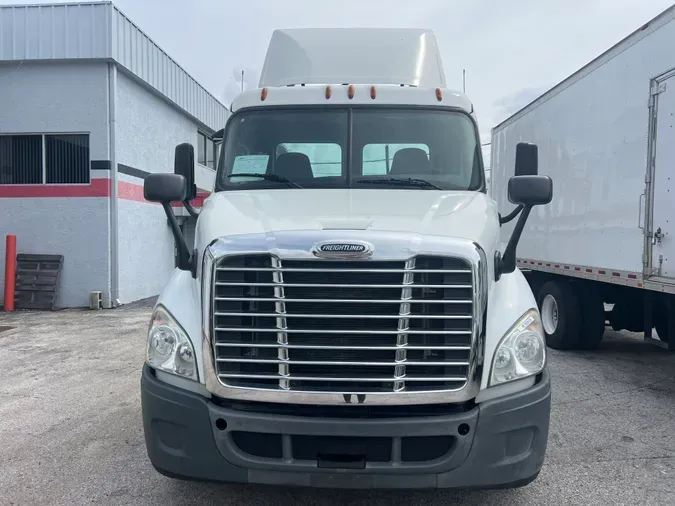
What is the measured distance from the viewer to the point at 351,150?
4.11m

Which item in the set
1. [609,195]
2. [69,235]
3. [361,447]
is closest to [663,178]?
[609,195]

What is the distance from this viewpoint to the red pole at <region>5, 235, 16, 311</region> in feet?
36.9

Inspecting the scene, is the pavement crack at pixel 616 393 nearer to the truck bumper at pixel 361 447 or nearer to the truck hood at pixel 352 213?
the truck hood at pixel 352 213

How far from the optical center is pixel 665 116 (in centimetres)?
521

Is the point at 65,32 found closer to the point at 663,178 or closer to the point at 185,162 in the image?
the point at 185,162

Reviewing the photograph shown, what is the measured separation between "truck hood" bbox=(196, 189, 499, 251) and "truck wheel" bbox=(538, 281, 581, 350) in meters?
4.22

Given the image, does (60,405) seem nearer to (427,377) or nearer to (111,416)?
(111,416)

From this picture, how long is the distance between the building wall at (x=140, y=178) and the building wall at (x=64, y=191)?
42 centimetres

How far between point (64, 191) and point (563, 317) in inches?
397

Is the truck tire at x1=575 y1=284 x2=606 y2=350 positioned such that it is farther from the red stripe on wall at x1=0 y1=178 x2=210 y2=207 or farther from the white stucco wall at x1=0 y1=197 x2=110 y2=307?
the white stucco wall at x1=0 y1=197 x2=110 y2=307

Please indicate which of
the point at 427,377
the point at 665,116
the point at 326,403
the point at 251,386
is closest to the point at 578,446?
the point at 427,377

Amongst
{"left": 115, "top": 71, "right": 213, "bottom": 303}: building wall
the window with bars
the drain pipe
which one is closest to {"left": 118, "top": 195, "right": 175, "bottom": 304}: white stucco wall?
{"left": 115, "top": 71, "right": 213, "bottom": 303}: building wall

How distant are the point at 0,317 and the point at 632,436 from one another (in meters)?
10.9

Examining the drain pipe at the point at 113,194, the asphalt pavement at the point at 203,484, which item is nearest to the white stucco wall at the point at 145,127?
the drain pipe at the point at 113,194
